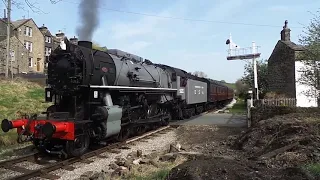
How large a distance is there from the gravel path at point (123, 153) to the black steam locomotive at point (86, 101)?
2.15 feet

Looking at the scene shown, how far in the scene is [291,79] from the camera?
929 inches

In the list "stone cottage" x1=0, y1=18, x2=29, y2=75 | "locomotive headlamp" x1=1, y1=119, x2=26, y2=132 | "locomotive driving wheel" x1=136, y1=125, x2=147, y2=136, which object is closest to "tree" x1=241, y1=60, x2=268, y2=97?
"locomotive driving wheel" x1=136, y1=125, x2=147, y2=136

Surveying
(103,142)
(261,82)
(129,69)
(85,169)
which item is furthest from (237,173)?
(261,82)

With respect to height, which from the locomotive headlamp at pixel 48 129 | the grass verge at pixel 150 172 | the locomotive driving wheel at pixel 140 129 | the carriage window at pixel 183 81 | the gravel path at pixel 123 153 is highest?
the carriage window at pixel 183 81

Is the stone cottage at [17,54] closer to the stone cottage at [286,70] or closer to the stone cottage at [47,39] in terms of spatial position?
the stone cottage at [47,39]

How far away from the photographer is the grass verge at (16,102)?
11.2 meters

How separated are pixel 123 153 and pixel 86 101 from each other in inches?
77.3

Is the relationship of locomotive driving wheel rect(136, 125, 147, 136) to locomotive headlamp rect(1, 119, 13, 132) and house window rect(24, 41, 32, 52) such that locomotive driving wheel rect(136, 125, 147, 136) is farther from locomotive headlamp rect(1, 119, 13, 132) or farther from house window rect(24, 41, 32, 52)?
house window rect(24, 41, 32, 52)

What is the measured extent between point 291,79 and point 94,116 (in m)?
19.0

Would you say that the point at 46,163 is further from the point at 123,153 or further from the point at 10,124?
the point at 123,153

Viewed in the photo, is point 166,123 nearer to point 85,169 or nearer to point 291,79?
point 85,169

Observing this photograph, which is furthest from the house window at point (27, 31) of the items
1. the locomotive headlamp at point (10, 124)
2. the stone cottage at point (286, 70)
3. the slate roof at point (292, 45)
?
the locomotive headlamp at point (10, 124)

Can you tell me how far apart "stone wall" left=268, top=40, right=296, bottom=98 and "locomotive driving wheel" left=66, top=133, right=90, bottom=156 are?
18515mm

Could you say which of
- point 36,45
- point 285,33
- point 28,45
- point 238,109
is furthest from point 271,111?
point 36,45
